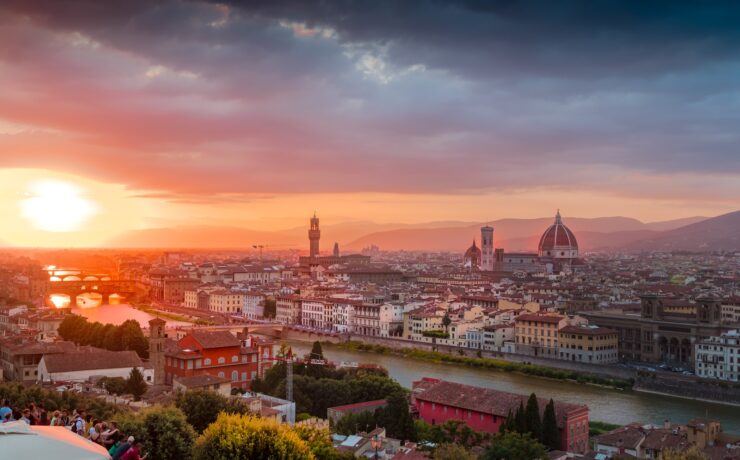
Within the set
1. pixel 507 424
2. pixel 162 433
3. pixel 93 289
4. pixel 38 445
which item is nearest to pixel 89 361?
pixel 507 424

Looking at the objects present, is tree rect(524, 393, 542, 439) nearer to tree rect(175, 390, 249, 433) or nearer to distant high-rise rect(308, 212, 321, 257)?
tree rect(175, 390, 249, 433)

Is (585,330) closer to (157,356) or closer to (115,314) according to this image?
(157,356)

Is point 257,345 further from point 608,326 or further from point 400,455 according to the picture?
point 608,326

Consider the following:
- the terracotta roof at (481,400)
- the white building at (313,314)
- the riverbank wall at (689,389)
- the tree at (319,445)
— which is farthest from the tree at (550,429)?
the white building at (313,314)

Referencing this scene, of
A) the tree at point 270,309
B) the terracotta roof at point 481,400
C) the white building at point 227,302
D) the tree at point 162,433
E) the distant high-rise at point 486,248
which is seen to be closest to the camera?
the tree at point 162,433

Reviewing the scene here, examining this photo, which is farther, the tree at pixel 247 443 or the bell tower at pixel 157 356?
the bell tower at pixel 157 356

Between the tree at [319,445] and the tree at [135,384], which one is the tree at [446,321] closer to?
the tree at [135,384]
